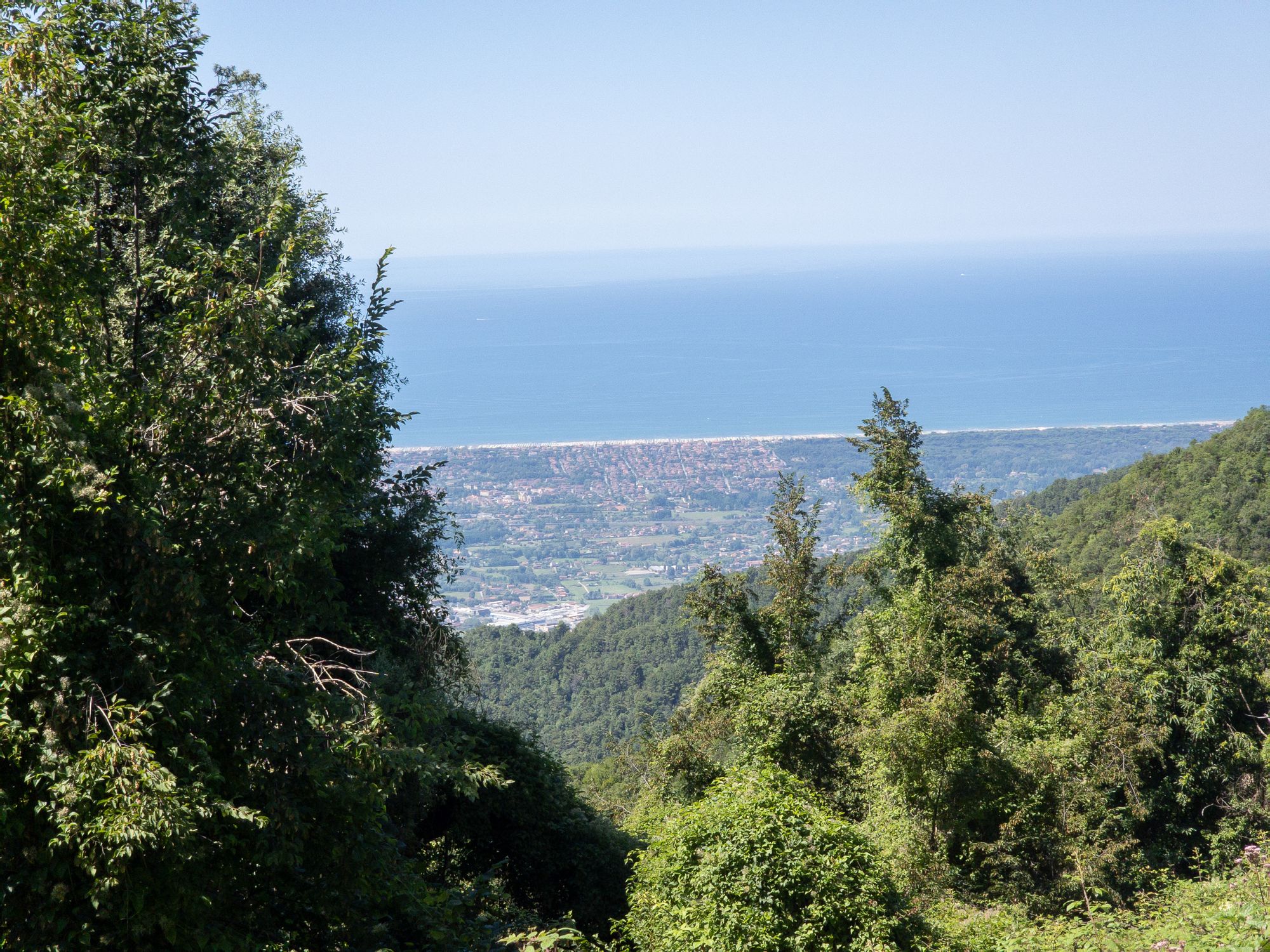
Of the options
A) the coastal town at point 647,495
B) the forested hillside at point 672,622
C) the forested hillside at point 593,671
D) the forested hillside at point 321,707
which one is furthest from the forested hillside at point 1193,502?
the coastal town at point 647,495

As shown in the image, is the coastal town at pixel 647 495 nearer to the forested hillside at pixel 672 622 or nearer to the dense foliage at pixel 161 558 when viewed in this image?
the forested hillside at pixel 672 622

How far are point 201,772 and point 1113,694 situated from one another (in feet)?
41.3

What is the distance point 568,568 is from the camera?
97375 mm

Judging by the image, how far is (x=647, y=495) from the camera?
12194 centimetres

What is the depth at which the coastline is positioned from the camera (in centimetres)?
11669

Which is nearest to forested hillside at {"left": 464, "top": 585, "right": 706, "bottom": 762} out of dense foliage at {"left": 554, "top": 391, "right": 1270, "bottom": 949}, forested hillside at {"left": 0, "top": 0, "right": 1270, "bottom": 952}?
dense foliage at {"left": 554, "top": 391, "right": 1270, "bottom": 949}

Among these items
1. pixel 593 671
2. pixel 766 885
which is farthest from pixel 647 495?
pixel 766 885

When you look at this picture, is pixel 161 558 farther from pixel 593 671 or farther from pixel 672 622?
pixel 672 622

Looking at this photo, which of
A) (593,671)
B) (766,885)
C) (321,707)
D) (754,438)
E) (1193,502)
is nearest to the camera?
(321,707)

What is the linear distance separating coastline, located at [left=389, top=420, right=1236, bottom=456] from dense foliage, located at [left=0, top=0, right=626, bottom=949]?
107 m

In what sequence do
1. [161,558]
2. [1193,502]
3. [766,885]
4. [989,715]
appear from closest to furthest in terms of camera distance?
[161,558] → [766,885] → [989,715] → [1193,502]

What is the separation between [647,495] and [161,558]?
11771 cm

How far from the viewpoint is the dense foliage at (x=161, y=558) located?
390cm

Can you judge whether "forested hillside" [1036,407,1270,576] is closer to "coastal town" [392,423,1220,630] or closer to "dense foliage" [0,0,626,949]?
"dense foliage" [0,0,626,949]
